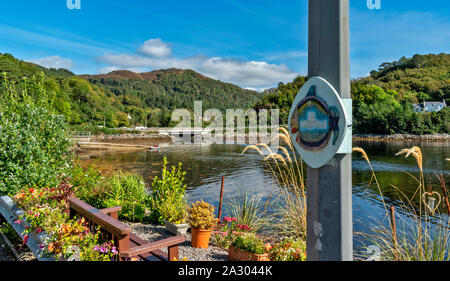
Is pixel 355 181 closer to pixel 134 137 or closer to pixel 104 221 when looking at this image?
pixel 104 221

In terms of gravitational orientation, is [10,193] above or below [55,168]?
below

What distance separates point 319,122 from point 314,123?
0.02 meters

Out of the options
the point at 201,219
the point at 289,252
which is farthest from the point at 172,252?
the point at 289,252

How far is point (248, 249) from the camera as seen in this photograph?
11.1 ft

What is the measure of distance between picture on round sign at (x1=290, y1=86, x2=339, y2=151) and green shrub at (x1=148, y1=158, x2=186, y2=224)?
363cm

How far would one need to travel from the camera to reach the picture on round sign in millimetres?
1155

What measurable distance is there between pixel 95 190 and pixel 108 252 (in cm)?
337

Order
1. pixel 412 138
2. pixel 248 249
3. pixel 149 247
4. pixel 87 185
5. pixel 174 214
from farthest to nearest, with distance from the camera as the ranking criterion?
pixel 412 138
pixel 87 185
pixel 174 214
pixel 248 249
pixel 149 247

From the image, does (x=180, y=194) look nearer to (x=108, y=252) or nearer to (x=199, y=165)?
(x=108, y=252)

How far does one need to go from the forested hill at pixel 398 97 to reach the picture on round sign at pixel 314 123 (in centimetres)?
5168

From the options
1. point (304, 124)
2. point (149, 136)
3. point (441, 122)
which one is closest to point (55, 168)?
point (304, 124)

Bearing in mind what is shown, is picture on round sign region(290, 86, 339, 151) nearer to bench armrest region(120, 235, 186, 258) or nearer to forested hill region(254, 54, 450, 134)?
bench armrest region(120, 235, 186, 258)

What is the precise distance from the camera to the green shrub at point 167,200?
4.88m

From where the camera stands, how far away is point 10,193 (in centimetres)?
484
